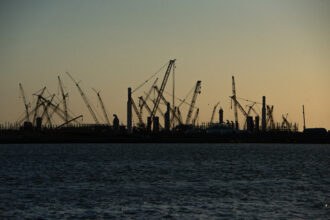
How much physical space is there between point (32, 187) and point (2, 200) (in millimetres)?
12383

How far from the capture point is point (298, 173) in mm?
87625

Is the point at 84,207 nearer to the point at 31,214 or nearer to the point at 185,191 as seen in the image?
the point at 31,214

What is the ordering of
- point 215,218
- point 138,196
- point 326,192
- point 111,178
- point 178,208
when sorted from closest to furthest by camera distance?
point 215,218 → point 178,208 → point 138,196 → point 326,192 → point 111,178

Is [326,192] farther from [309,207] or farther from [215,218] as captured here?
[215,218]

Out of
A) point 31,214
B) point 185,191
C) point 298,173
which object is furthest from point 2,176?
point 298,173

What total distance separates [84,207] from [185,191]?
1504cm

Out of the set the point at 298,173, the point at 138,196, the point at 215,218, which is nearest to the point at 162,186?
the point at 138,196

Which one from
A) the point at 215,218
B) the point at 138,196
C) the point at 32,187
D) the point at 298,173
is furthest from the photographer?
the point at 298,173

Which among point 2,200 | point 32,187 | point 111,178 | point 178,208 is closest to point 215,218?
point 178,208

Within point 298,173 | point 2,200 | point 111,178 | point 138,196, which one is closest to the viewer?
point 2,200

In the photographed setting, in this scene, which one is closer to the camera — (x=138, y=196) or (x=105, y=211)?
(x=105, y=211)

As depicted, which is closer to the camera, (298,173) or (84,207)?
(84,207)

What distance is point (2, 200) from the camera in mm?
53062

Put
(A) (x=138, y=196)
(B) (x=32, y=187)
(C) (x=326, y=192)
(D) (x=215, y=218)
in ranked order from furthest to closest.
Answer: (B) (x=32, y=187), (C) (x=326, y=192), (A) (x=138, y=196), (D) (x=215, y=218)
